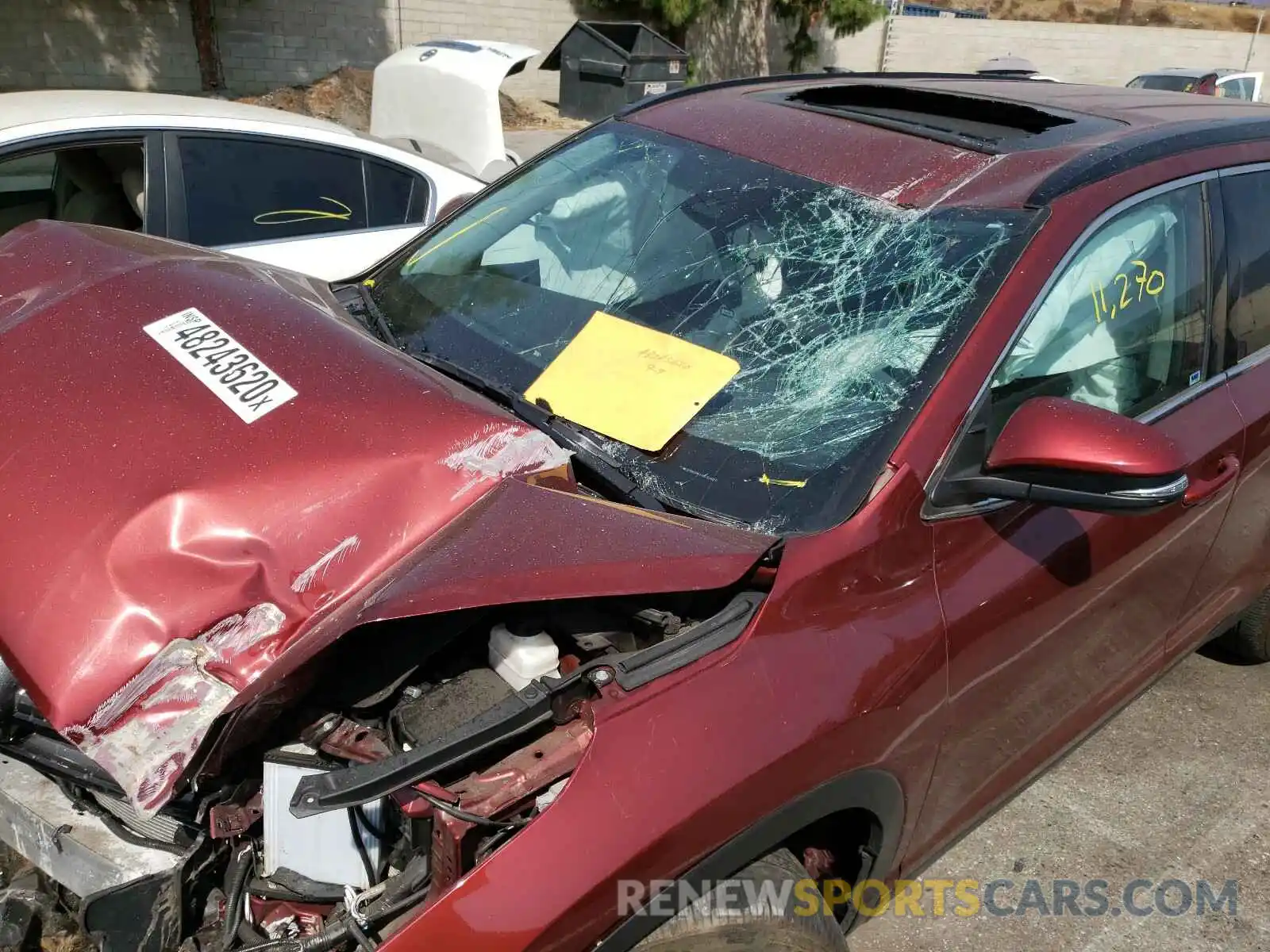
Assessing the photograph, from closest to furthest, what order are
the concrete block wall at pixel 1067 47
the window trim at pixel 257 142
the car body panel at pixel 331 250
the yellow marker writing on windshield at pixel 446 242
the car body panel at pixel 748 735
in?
the car body panel at pixel 748 735, the yellow marker writing on windshield at pixel 446 242, the window trim at pixel 257 142, the car body panel at pixel 331 250, the concrete block wall at pixel 1067 47

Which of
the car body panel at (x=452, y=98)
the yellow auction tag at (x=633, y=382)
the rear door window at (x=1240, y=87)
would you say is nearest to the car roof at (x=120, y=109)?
the car body panel at (x=452, y=98)

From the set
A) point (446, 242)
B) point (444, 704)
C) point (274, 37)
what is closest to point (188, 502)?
point (444, 704)

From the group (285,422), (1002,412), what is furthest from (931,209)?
(285,422)

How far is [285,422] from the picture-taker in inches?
72.0

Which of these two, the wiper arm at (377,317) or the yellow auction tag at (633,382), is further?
the wiper arm at (377,317)

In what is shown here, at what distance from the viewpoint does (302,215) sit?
423cm

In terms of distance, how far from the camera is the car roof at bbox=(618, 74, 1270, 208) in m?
2.18

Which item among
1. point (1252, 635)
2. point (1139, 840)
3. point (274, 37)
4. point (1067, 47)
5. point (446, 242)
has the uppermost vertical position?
point (1067, 47)

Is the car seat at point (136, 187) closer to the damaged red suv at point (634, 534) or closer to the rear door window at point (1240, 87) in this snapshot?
the damaged red suv at point (634, 534)

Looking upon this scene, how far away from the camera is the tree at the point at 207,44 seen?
45.6 feet

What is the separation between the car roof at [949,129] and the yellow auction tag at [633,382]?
569mm

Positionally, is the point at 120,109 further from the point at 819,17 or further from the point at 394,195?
the point at 819,17

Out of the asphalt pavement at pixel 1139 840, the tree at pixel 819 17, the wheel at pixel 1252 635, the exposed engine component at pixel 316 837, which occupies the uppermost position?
the tree at pixel 819 17

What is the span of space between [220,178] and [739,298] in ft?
8.98
